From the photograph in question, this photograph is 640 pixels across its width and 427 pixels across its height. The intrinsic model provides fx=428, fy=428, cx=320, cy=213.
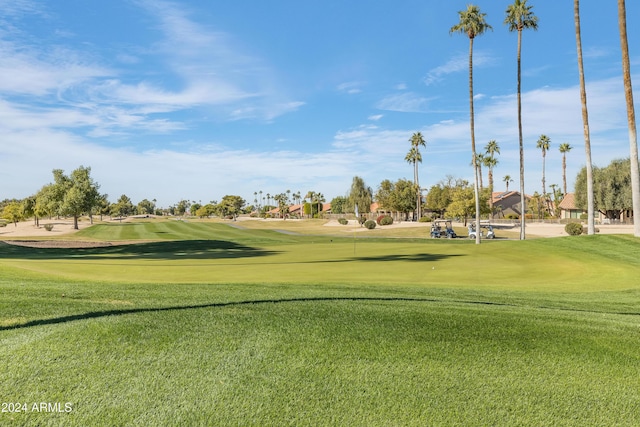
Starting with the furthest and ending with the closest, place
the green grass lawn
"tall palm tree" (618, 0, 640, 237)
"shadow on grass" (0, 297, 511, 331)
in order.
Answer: "tall palm tree" (618, 0, 640, 237) < "shadow on grass" (0, 297, 511, 331) < the green grass lawn

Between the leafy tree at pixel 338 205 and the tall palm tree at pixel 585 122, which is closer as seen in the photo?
the tall palm tree at pixel 585 122

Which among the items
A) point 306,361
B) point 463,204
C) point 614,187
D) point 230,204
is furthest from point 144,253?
point 230,204

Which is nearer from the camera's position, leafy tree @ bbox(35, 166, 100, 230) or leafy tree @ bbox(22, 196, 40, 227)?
leafy tree @ bbox(35, 166, 100, 230)

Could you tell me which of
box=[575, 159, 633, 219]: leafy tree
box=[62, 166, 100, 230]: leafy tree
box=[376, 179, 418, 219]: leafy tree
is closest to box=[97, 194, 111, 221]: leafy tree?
box=[62, 166, 100, 230]: leafy tree

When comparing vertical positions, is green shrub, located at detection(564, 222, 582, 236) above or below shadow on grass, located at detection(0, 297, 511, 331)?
below

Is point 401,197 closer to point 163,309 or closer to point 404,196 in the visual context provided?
point 404,196

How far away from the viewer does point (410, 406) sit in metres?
4.68

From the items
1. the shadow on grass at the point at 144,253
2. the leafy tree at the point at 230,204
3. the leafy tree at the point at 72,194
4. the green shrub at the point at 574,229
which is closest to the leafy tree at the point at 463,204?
the green shrub at the point at 574,229

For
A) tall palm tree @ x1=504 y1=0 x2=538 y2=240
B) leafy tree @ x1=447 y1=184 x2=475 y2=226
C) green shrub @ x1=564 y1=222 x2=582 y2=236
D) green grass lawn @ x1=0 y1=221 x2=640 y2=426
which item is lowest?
green shrub @ x1=564 y1=222 x2=582 y2=236

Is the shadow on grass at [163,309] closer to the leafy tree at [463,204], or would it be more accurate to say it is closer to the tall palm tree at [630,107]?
the tall palm tree at [630,107]

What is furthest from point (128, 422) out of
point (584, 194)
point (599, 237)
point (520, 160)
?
point (584, 194)

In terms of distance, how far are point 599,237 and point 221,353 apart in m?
28.2

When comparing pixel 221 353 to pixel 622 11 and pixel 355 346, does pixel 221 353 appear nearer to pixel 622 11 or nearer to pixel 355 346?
pixel 355 346

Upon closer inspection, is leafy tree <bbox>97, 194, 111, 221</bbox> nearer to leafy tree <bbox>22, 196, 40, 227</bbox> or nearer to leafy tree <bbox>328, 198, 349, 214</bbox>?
leafy tree <bbox>22, 196, 40, 227</bbox>
